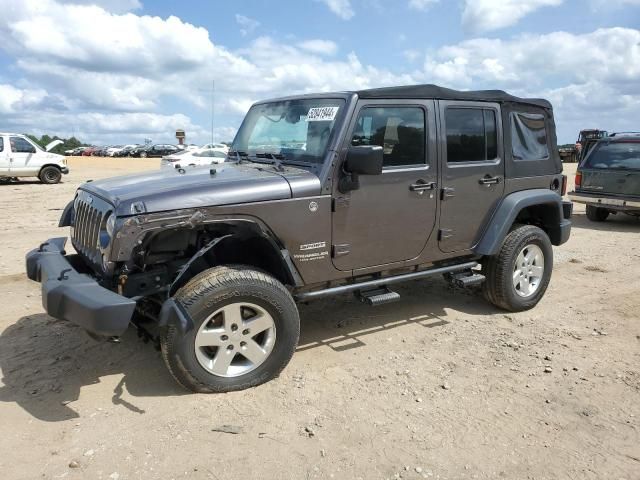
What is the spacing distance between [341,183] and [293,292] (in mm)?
919

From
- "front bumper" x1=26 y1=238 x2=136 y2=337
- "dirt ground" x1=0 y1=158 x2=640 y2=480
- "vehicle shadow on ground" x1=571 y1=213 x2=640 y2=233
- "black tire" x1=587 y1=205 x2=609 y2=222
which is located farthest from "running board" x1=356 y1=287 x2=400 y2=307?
"black tire" x1=587 y1=205 x2=609 y2=222

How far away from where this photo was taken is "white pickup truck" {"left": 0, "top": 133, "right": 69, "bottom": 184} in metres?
17.3

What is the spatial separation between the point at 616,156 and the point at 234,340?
10064 mm

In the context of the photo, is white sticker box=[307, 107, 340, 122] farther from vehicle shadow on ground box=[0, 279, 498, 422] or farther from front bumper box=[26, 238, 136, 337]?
front bumper box=[26, 238, 136, 337]

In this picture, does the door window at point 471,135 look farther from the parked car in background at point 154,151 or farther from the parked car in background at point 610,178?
the parked car in background at point 154,151

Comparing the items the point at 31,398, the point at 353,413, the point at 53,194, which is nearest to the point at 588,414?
the point at 353,413

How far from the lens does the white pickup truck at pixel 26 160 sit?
17312mm

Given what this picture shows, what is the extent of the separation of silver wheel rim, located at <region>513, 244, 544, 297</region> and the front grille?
3.77 m

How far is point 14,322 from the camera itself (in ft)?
15.5

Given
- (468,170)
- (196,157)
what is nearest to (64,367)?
(468,170)

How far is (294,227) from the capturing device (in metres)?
3.75

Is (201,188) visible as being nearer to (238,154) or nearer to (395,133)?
(238,154)

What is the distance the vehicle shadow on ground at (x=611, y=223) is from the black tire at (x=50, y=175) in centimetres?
1651

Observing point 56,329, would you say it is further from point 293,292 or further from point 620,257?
point 620,257
